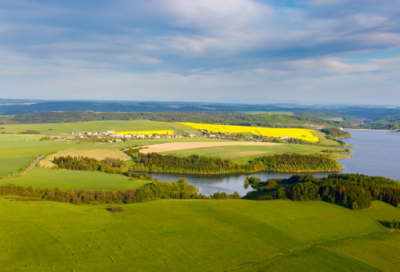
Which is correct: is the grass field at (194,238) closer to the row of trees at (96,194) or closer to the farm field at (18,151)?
the row of trees at (96,194)

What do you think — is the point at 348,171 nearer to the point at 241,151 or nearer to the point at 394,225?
the point at 241,151

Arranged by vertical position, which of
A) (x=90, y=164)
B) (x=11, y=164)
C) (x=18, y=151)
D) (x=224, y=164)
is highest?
(x=18, y=151)

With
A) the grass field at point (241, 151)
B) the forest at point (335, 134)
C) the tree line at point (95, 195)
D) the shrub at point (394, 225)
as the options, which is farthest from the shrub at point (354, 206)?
the forest at point (335, 134)

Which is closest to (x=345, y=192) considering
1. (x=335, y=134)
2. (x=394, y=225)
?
(x=394, y=225)

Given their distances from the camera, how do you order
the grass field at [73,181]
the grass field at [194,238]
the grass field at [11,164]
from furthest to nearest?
the grass field at [11,164]
the grass field at [73,181]
the grass field at [194,238]

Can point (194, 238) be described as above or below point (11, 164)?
above

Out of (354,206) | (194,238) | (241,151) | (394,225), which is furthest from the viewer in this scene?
(241,151)

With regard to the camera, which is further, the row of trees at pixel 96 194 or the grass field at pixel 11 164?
the grass field at pixel 11 164

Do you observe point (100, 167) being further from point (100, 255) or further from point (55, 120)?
point (55, 120)

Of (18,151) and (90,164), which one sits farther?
(18,151)
